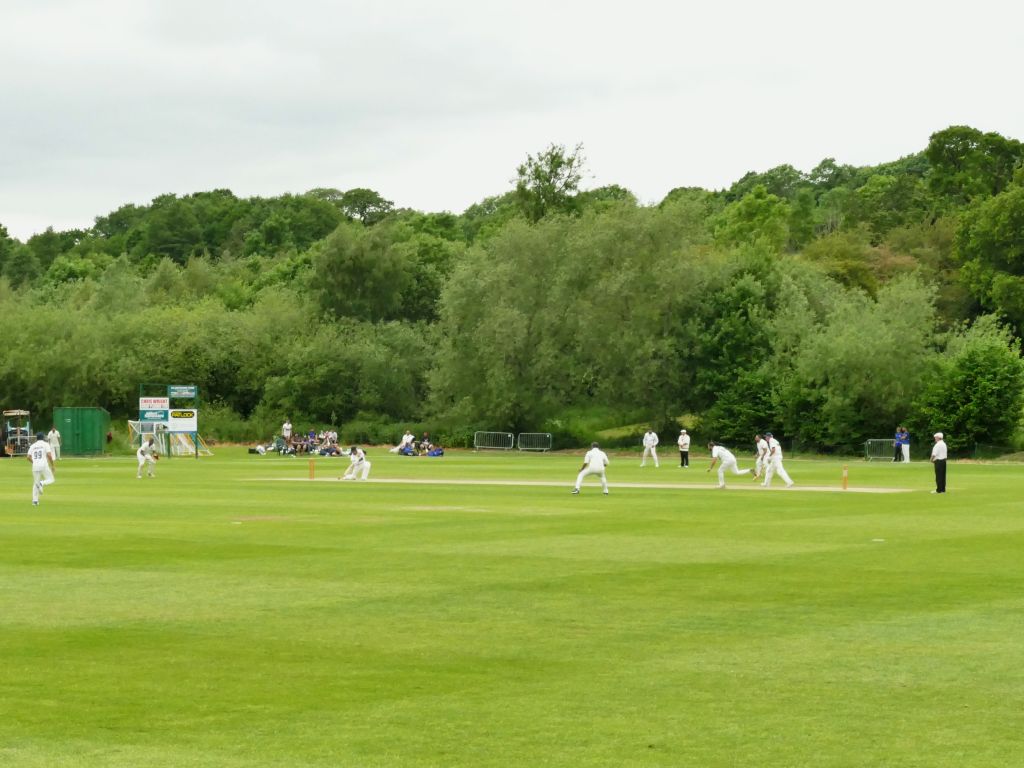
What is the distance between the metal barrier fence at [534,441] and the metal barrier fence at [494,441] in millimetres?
559

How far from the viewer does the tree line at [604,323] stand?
3105 inches

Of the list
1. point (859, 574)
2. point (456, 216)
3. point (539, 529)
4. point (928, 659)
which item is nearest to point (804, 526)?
point (539, 529)

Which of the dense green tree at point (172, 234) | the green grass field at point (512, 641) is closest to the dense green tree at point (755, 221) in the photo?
the dense green tree at point (172, 234)

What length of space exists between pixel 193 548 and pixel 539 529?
7.04m

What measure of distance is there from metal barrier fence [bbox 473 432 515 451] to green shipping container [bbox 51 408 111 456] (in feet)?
73.1

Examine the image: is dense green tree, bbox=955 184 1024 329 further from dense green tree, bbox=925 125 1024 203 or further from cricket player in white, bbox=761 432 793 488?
cricket player in white, bbox=761 432 793 488

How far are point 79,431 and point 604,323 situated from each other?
29.7m

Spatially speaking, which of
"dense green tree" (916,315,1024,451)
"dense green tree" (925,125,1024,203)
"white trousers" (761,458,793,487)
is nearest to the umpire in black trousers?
"white trousers" (761,458,793,487)

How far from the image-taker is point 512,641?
1506 centimetres

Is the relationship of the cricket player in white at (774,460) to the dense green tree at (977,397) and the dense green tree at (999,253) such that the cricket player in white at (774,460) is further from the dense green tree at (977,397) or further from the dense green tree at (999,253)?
the dense green tree at (999,253)

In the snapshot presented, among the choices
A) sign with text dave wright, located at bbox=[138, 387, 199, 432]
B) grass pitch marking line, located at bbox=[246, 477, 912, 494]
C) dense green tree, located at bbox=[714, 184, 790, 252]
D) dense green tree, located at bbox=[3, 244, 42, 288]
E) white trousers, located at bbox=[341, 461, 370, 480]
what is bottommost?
grass pitch marking line, located at bbox=[246, 477, 912, 494]

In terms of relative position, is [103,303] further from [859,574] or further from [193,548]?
[859,574]

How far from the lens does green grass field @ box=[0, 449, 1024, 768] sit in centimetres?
1055

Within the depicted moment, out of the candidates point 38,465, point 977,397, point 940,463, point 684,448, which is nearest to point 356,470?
point 38,465
